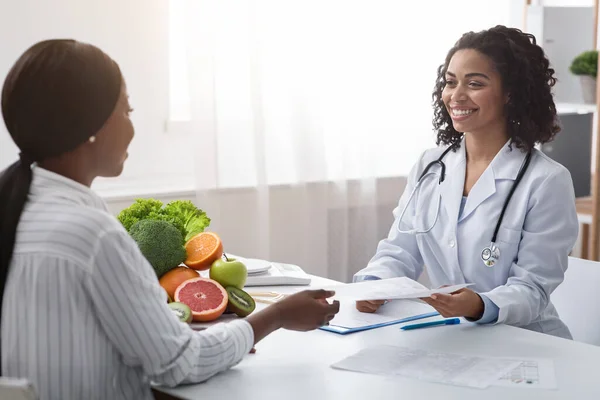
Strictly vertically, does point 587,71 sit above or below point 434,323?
above

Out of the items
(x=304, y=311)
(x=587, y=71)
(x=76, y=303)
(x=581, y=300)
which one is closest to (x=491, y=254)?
(x=581, y=300)

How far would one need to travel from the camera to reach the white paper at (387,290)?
1.65 m

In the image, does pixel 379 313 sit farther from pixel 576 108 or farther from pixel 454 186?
pixel 576 108

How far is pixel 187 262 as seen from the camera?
1.93m

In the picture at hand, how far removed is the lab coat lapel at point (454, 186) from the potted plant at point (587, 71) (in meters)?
1.54

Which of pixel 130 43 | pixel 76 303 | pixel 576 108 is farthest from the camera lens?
pixel 576 108

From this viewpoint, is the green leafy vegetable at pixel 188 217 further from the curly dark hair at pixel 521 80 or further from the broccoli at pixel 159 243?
the curly dark hair at pixel 521 80

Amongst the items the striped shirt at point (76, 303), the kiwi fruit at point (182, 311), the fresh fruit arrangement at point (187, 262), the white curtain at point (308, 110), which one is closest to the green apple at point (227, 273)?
the fresh fruit arrangement at point (187, 262)

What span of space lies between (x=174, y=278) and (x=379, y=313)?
0.44m

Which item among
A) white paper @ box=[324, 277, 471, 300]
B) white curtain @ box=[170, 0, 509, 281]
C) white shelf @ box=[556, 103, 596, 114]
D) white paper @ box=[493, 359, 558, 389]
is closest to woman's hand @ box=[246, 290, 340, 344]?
white paper @ box=[324, 277, 471, 300]

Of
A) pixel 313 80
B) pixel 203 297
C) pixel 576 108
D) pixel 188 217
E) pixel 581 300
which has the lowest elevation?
pixel 581 300

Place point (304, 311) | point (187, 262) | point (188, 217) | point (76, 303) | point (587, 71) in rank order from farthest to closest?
point (587, 71)
point (188, 217)
point (187, 262)
point (304, 311)
point (76, 303)

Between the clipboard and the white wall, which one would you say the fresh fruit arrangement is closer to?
the clipboard

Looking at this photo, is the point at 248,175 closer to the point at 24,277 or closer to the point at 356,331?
the point at 356,331
